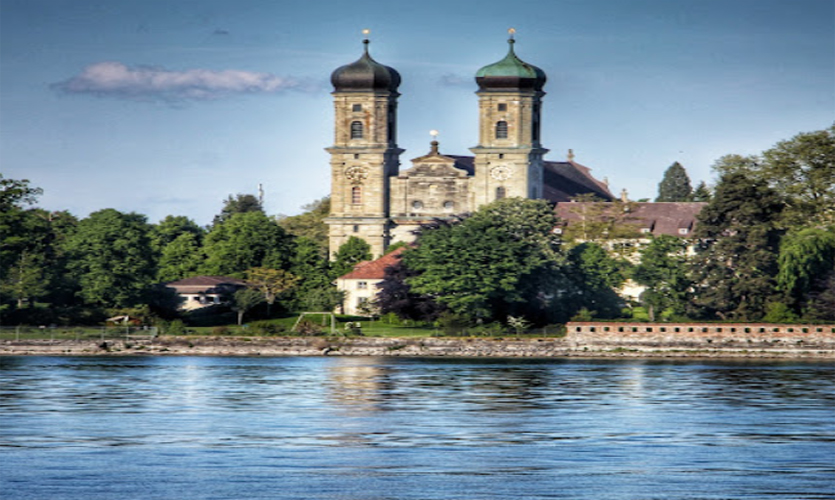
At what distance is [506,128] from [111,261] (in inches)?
1527

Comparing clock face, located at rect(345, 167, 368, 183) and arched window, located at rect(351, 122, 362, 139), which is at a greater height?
arched window, located at rect(351, 122, 362, 139)

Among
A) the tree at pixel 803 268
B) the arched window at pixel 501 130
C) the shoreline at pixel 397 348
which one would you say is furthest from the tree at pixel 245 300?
the tree at pixel 803 268

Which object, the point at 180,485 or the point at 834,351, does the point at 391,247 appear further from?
the point at 180,485

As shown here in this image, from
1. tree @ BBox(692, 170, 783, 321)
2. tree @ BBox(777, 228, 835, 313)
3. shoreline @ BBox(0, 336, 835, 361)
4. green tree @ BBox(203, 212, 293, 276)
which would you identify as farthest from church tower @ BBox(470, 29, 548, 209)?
shoreline @ BBox(0, 336, 835, 361)

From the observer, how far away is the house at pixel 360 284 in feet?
356

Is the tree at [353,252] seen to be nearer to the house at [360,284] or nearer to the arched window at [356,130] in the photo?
the house at [360,284]

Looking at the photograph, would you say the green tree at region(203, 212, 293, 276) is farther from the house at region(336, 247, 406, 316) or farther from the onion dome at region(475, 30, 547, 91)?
the onion dome at region(475, 30, 547, 91)

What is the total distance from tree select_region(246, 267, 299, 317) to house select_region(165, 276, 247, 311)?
88cm

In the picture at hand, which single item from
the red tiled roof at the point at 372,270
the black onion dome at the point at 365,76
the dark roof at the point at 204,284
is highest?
the black onion dome at the point at 365,76

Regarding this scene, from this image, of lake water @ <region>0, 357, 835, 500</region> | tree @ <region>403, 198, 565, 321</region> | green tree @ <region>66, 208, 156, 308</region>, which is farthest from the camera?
green tree @ <region>66, 208, 156, 308</region>

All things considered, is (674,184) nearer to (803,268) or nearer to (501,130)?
(501,130)

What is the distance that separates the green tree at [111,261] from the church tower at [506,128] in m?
33.6

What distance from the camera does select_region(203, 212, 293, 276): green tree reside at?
113 metres

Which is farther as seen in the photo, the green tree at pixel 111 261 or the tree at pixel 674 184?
the tree at pixel 674 184
